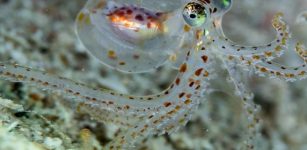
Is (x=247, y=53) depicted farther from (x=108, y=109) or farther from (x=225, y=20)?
(x=225, y=20)

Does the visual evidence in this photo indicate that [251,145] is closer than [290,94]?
Yes

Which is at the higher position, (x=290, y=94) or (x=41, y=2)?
(x=41, y=2)

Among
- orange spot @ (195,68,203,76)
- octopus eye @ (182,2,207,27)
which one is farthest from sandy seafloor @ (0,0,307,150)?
octopus eye @ (182,2,207,27)

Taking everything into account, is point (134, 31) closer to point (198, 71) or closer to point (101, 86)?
point (198, 71)

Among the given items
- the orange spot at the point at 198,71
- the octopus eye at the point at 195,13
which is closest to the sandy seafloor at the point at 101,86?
the orange spot at the point at 198,71

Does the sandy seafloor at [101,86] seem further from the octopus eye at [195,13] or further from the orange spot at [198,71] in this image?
the octopus eye at [195,13]

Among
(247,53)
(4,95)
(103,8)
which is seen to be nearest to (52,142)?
(4,95)

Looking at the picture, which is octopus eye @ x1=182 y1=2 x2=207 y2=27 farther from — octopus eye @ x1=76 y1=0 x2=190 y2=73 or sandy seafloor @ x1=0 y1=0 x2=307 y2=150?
sandy seafloor @ x1=0 y1=0 x2=307 y2=150

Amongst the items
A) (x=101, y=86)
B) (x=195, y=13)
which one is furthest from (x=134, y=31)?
(x=101, y=86)
